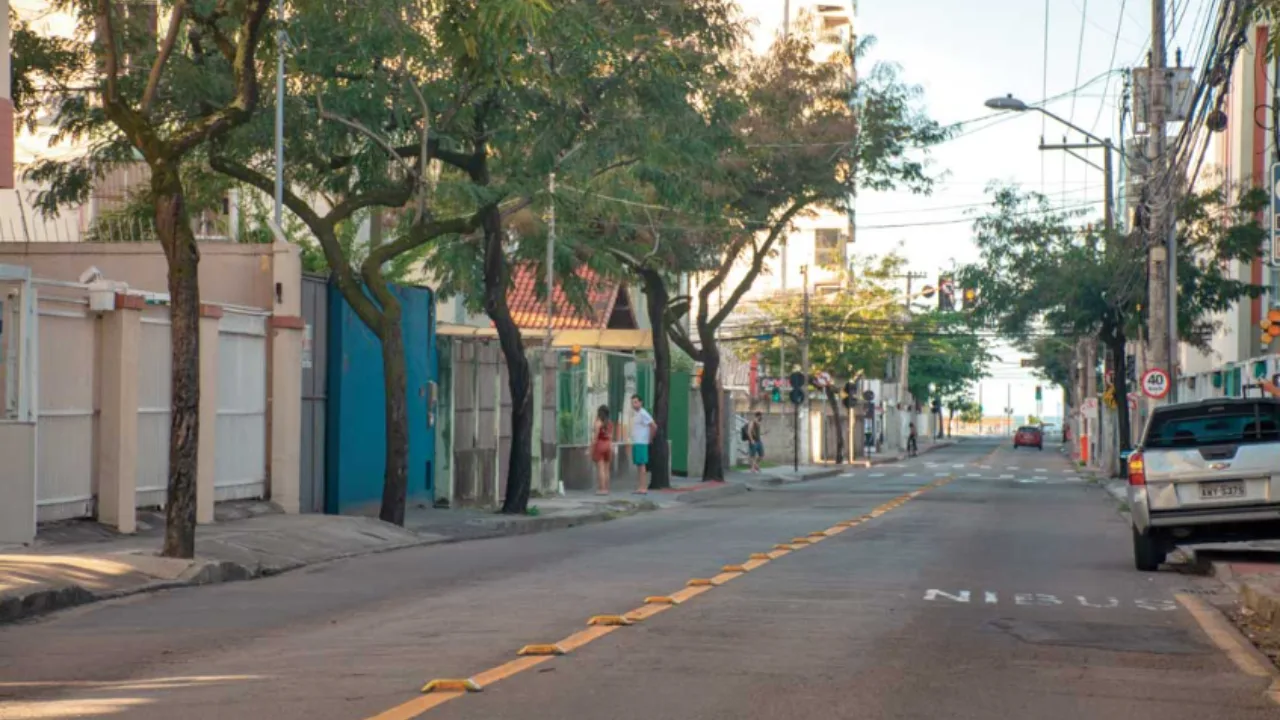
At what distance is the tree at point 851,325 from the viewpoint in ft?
276

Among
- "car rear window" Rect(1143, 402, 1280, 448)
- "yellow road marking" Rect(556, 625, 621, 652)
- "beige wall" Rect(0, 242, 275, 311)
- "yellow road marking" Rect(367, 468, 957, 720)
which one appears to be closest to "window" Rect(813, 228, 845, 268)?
"beige wall" Rect(0, 242, 275, 311)

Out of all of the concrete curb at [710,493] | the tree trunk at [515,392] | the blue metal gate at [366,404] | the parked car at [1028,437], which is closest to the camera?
the blue metal gate at [366,404]

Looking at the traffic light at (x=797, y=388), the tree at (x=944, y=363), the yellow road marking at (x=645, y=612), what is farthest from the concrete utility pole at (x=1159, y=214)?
the tree at (x=944, y=363)

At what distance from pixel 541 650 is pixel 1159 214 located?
1065 inches

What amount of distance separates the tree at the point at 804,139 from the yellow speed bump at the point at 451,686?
3156 cm

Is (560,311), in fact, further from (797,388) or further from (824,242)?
(824,242)

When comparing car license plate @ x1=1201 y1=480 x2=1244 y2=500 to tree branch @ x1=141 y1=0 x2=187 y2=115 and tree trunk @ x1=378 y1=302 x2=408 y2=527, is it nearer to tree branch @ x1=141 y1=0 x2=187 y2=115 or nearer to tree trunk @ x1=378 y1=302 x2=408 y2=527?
tree trunk @ x1=378 y1=302 x2=408 y2=527

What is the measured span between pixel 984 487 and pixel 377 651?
36645 millimetres

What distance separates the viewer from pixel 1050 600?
1488 cm

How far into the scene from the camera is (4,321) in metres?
17.2

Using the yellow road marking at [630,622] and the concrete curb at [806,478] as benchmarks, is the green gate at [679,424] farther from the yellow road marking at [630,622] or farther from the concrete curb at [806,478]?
the yellow road marking at [630,622]

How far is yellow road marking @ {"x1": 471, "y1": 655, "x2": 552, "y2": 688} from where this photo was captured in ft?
30.8

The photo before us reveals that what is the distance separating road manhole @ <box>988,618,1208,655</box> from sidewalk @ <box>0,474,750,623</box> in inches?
274

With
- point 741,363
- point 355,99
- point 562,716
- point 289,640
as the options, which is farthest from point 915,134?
point 741,363
